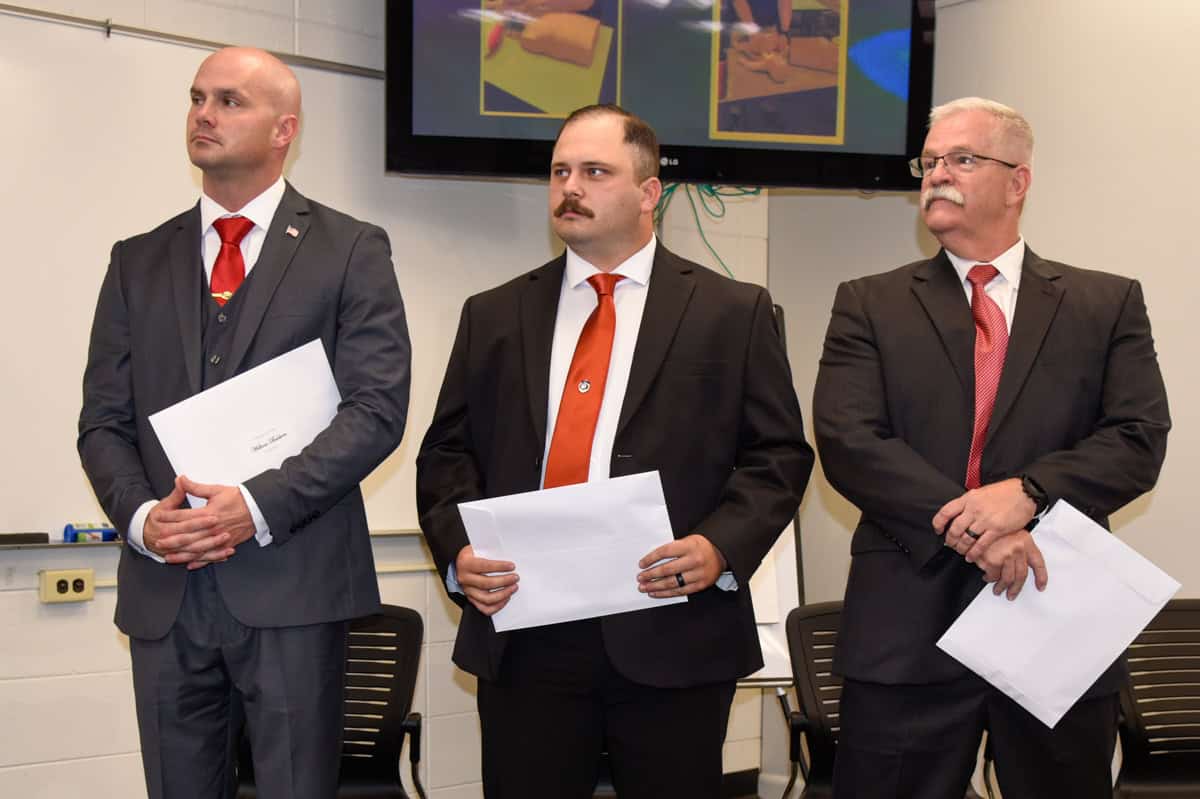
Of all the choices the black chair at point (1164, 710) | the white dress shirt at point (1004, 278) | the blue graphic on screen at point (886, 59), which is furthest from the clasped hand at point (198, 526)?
the blue graphic on screen at point (886, 59)

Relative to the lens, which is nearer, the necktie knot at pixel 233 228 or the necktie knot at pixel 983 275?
the necktie knot at pixel 233 228

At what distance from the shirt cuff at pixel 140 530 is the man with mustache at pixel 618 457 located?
530mm

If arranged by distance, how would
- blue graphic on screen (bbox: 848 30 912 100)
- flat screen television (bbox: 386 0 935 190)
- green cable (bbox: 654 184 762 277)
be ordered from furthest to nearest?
green cable (bbox: 654 184 762 277), blue graphic on screen (bbox: 848 30 912 100), flat screen television (bbox: 386 0 935 190)

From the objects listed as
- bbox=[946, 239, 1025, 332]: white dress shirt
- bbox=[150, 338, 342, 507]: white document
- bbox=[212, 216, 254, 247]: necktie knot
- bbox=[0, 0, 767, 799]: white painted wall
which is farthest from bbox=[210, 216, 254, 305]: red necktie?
bbox=[946, 239, 1025, 332]: white dress shirt

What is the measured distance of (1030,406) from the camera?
258 centimetres

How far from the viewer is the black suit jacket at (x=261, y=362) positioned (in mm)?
2443

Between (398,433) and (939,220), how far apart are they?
121 centimetres

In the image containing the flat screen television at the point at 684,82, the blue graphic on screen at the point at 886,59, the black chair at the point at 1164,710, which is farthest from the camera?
the blue graphic on screen at the point at 886,59

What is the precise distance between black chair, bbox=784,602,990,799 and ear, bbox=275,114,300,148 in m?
1.85

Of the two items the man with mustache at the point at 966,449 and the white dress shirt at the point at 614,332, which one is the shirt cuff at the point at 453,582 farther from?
the man with mustache at the point at 966,449

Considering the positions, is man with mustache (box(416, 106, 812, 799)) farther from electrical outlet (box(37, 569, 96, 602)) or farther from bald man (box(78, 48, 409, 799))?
electrical outlet (box(37, 569, 96, 602))

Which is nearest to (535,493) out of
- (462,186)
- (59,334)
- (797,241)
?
(59,334)

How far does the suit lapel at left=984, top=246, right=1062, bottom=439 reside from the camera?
258 centimetres

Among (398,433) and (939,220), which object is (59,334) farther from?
(939,220)
